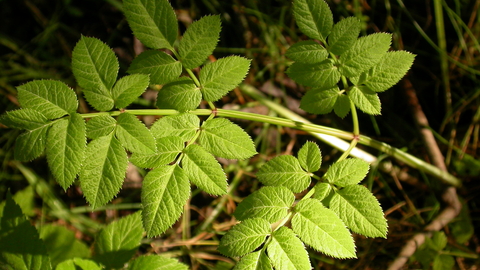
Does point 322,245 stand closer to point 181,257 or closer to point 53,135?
point 53,135

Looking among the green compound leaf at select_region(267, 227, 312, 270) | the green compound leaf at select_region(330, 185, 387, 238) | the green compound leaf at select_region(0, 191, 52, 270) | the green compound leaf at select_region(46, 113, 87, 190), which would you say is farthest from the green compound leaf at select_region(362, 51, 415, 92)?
the green compound leaf at select_region(0, 191, 52, 270)

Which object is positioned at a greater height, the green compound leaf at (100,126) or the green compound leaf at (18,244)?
the green compound leaf at (100,126)

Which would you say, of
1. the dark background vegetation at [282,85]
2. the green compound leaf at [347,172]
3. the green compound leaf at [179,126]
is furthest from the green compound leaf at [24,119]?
the dark background vegetation at [282,85]

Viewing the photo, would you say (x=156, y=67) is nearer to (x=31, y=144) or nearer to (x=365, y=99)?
(x=31, y=144)

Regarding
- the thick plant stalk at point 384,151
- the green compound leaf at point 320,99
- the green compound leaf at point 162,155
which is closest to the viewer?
the green compound leaf at point 162,155

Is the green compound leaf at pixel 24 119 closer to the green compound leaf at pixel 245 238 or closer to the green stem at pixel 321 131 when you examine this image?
the green stem at pixel 321 131

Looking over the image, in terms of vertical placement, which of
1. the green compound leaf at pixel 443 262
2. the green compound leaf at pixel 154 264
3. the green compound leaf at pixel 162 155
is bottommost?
the green compound leaf at pixel 443 262
